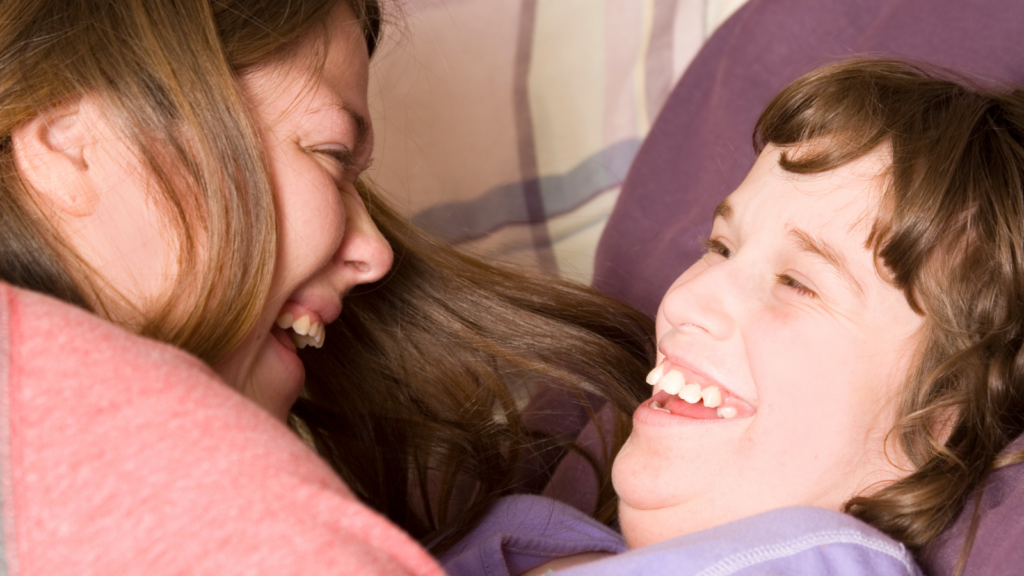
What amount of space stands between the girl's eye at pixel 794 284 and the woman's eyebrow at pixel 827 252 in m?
0.03

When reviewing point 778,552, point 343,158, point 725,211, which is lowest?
point 778,552

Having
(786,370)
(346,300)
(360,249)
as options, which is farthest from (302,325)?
(786,370)

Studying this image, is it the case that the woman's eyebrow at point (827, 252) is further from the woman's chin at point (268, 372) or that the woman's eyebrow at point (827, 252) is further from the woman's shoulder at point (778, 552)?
the woman's chin at point (268, 372)

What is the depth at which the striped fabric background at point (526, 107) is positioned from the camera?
192 cm

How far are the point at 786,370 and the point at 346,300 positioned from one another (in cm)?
67

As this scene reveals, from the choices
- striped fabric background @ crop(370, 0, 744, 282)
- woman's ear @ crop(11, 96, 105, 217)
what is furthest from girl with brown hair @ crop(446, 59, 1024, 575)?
striped fabric background @ crop(370, 0, 744, 282)

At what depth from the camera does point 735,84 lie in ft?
4.76

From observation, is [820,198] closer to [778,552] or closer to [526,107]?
[778,552]

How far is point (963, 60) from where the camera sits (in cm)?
122

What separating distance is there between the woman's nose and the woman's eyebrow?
469 millimetres

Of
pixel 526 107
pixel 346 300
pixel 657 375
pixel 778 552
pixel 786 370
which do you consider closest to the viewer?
pixel 778 552

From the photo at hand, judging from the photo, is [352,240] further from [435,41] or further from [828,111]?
[435,41]

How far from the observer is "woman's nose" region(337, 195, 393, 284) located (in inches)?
40.0

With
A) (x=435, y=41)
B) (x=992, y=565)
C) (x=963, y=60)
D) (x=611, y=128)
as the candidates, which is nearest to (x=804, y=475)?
(x=992, y=565)
